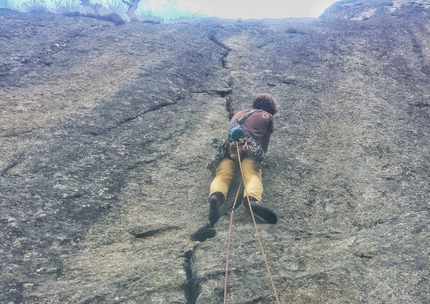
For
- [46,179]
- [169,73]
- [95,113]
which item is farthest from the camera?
[169,73]

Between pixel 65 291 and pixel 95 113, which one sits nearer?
pixel 65 291

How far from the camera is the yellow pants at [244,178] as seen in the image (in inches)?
170

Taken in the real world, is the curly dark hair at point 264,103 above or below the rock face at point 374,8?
below

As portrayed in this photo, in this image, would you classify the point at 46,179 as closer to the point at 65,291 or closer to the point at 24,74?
the point at 65,291

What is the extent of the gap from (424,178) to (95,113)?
5047 millimetres

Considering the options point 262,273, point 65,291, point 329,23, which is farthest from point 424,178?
point 329,23

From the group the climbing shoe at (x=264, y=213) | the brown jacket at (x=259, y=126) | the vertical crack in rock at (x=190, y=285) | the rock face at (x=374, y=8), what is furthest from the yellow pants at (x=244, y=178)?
the rock face at (x=374, y=8)

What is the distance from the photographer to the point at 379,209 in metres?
4.45

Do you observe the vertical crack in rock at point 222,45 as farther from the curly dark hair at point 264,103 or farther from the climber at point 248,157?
the climber at point 248,157

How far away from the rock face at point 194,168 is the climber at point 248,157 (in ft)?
0.73

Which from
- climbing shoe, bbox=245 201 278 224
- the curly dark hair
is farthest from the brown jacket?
climbing shoe, bbox=245 201 278 224

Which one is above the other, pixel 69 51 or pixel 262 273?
pixel 69 51

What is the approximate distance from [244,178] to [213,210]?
645 mm

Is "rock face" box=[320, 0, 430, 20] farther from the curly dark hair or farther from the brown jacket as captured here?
the brown jacket
